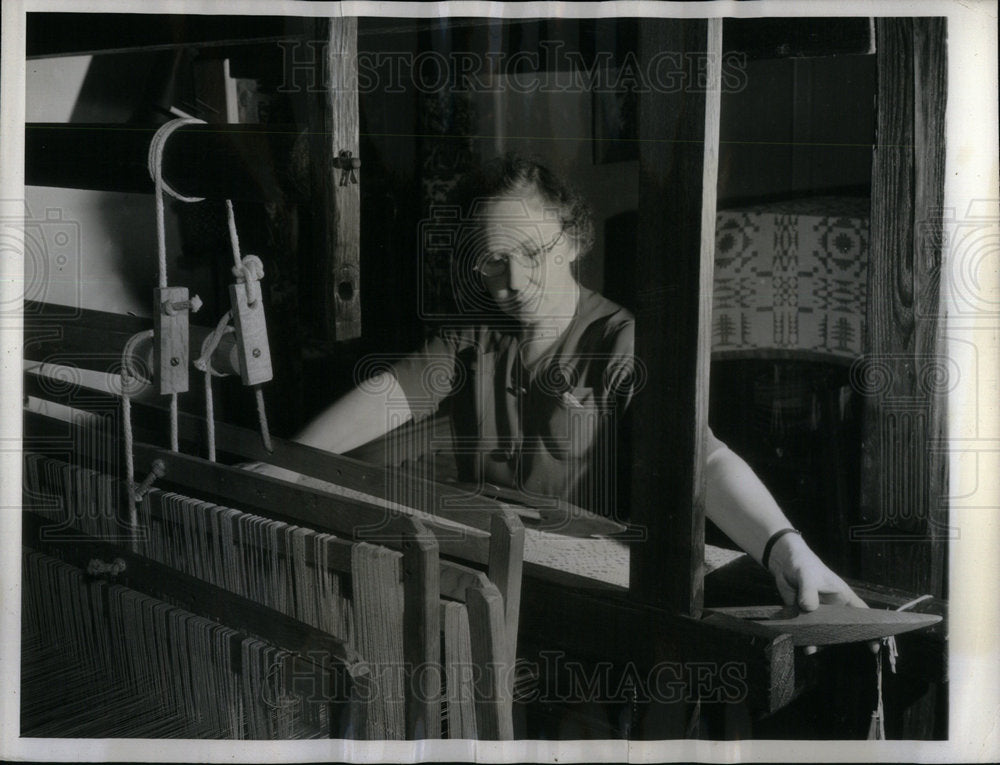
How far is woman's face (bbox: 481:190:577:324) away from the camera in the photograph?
91cm

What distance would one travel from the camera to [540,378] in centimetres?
92

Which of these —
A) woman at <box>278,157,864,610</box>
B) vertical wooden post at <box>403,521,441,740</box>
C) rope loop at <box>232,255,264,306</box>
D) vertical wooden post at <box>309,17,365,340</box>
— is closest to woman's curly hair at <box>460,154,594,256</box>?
woman at <box>278,157,864,610</box>

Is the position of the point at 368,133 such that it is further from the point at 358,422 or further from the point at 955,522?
the point at 955,522

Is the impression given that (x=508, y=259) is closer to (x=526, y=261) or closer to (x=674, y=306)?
(x=526, y=261)

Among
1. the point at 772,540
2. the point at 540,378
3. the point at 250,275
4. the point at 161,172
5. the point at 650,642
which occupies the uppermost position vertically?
the point at 161,172

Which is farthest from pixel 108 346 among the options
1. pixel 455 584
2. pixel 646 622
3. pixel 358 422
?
pixel 646 622

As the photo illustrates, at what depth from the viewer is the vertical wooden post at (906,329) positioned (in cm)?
92

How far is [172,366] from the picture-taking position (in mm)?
935

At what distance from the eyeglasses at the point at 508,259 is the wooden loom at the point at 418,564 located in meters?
0.10

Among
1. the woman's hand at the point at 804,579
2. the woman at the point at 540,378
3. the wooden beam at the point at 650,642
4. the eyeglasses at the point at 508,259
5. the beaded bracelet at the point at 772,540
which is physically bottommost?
the wooden beam at the point at 650,642

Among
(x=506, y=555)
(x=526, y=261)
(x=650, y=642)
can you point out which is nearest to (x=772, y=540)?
(x=650, y=642)

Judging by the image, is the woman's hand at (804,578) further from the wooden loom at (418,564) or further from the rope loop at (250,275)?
the rope loop at (250,275)

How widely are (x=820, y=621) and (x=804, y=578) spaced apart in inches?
1.7

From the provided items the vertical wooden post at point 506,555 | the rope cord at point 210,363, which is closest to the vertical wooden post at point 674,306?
the vertical wooden post at point 506,555
